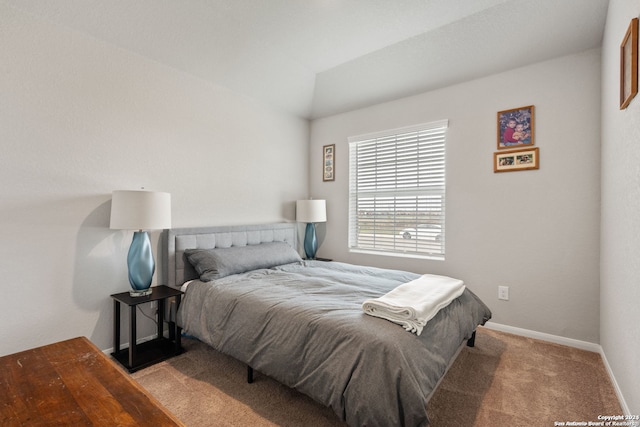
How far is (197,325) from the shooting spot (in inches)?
92.7

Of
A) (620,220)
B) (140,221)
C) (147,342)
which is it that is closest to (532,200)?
(620,220)

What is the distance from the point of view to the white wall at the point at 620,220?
5.02 feet

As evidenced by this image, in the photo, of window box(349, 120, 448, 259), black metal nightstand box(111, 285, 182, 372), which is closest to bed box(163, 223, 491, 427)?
black metal nightstand box(111, 285, 182, 372)

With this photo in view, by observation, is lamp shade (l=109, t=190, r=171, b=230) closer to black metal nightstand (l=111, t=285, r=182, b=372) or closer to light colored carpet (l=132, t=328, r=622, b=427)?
black metal nightstand (l=111, t=285, r=182, b=372)

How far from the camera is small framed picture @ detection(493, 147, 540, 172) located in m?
2.77

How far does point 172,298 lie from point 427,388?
2156 millimetres

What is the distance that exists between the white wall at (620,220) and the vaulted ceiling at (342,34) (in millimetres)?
459

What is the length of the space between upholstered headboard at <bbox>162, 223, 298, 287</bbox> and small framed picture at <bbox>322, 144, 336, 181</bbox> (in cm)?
116

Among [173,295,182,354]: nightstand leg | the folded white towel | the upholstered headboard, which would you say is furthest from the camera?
the upholstered headboard

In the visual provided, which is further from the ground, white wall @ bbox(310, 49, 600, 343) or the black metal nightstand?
white wall @ bbox(310, 49, 600, 343)

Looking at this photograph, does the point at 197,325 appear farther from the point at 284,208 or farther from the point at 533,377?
the point at 533,377

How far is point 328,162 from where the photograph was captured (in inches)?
168

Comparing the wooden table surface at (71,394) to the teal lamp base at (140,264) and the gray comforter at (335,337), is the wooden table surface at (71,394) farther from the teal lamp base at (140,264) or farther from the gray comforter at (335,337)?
the teal lamp base at (140,264)

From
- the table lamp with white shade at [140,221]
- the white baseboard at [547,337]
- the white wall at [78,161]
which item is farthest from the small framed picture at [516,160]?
the table lamp with white shade at [140,221]
